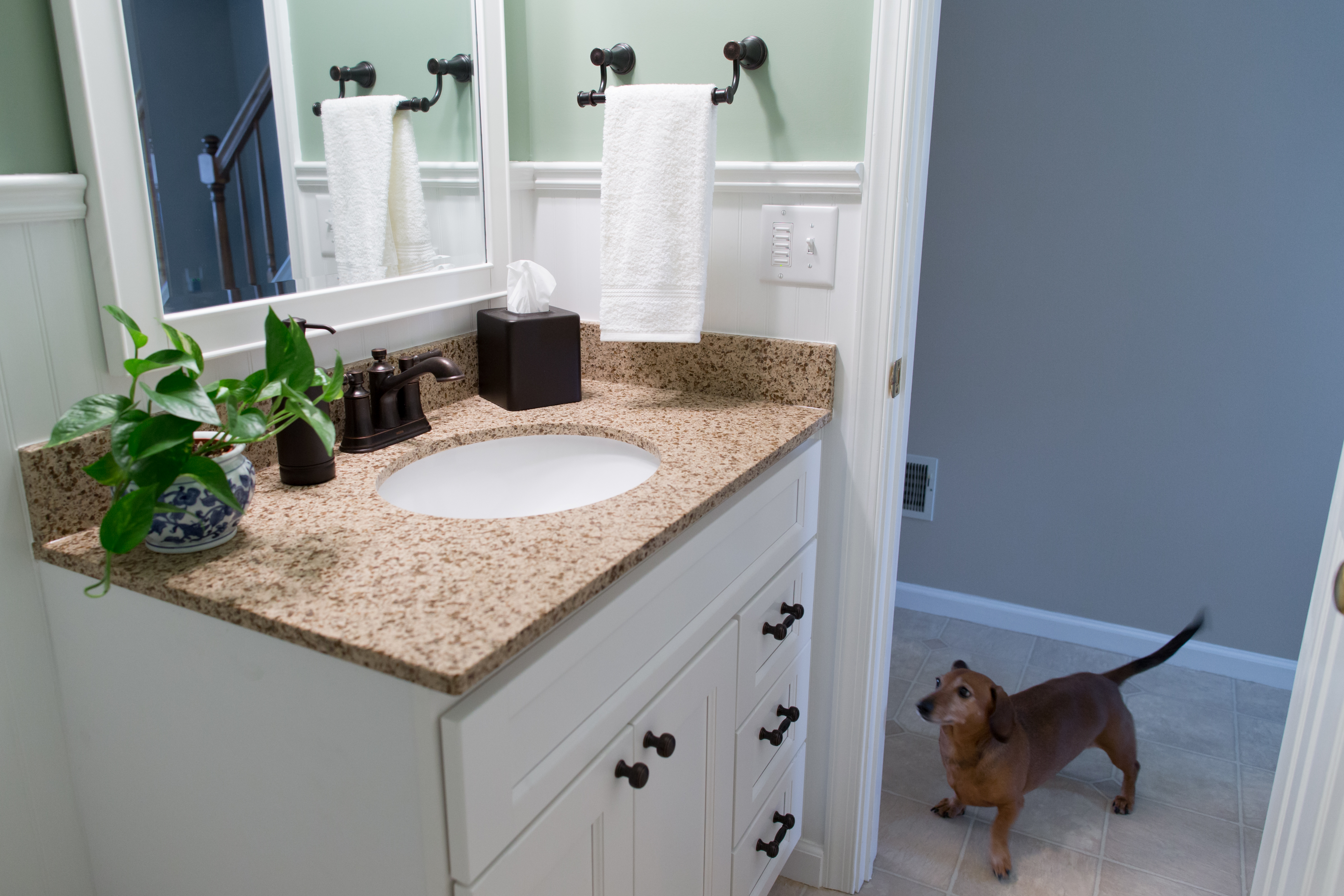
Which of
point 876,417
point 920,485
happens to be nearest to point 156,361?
point 876,417

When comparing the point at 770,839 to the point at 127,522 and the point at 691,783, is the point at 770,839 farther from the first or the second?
the point at 127,522

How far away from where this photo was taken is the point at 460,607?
800 millimetres

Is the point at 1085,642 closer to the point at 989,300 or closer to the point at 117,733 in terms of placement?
the point at 989,300

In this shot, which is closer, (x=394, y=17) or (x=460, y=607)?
(x=460, y=607)

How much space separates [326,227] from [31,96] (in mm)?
375

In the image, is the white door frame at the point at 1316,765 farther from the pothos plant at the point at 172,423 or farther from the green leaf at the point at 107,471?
the green leaf at the point at 107,471

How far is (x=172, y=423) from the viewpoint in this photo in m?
0.82

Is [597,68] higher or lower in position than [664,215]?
higher

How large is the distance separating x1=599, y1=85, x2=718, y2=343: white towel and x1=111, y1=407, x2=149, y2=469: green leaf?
717 mm

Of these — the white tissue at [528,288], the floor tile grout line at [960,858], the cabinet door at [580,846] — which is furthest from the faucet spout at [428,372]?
the floor tile grout line at [960,858]

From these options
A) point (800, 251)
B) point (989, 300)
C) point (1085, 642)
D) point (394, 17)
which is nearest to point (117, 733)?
point (394, 17)

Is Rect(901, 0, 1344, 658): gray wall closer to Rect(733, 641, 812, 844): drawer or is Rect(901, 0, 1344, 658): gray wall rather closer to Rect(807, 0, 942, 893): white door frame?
Rect(807, 0, 942, 893): white door frame

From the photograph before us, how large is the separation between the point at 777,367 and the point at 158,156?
2.88 ft

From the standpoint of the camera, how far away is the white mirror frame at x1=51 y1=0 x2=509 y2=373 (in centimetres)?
91
